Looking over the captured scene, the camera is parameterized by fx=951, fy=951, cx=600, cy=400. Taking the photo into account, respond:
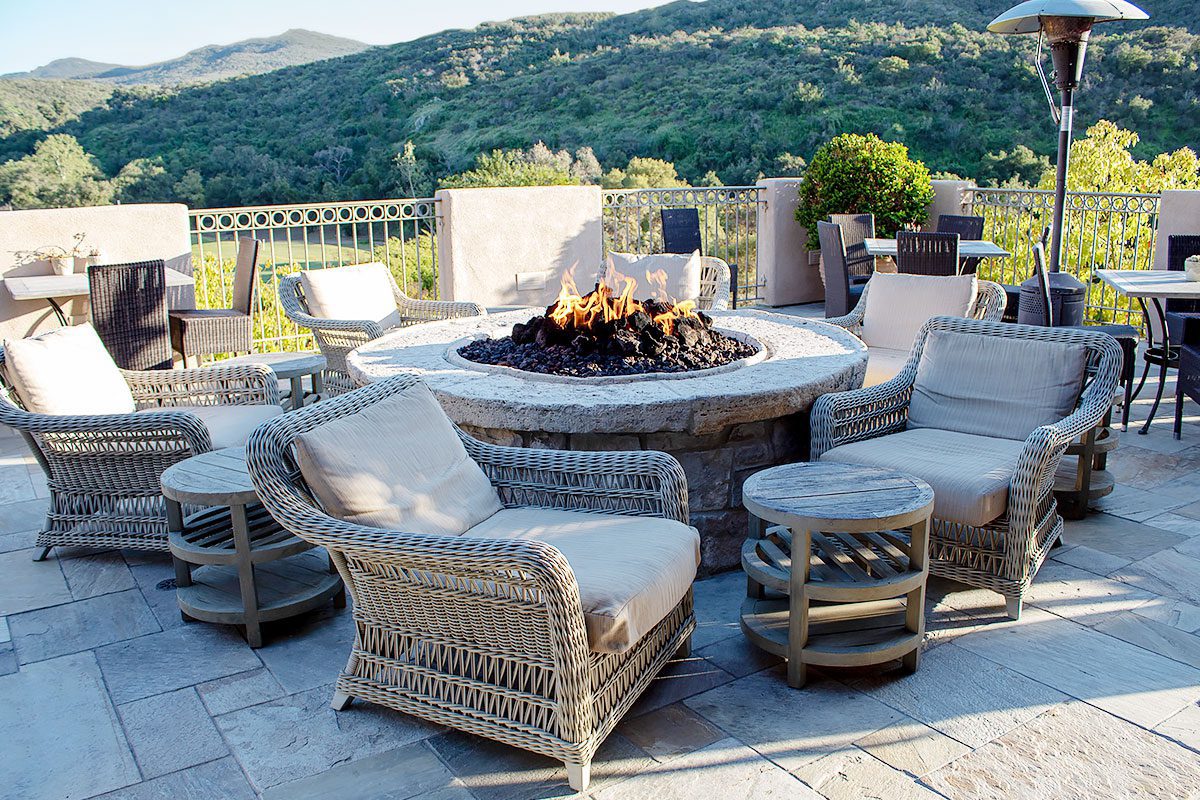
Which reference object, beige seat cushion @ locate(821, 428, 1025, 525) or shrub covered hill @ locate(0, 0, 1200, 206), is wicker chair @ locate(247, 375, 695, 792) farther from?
shrub covered hill @ locate(0, 0, 1200, 206)

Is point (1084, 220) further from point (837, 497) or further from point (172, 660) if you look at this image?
point (172, 660)

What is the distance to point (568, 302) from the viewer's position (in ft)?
13.6

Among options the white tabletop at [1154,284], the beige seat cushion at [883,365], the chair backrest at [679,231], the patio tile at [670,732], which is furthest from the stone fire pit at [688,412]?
the chair backrest at [679,231]

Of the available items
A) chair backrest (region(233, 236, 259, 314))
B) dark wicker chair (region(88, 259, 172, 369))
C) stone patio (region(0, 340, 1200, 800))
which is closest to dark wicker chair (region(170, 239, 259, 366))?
chair backrest (region(233, 236, 259, 314))

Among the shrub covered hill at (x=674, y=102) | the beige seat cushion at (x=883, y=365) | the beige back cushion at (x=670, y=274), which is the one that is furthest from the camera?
the shrub covered hill at (x=674, y=102)

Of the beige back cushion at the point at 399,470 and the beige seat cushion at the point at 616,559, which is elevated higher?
the beige back cushion at the point at 399,470

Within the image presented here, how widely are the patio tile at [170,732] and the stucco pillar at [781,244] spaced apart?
7.70 m

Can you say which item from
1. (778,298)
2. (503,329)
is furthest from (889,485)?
(778,298)

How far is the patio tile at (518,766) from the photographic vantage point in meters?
2.28

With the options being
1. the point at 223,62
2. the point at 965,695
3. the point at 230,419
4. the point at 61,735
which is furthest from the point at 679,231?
the point at 223,62

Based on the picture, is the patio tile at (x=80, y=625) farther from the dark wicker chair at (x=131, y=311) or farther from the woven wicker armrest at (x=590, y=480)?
the dark wicker chair at (x=131, y=311)

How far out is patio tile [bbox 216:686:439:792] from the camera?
2381 millimetres

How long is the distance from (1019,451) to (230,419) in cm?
305

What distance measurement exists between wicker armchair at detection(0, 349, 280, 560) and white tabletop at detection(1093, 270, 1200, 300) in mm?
4699
